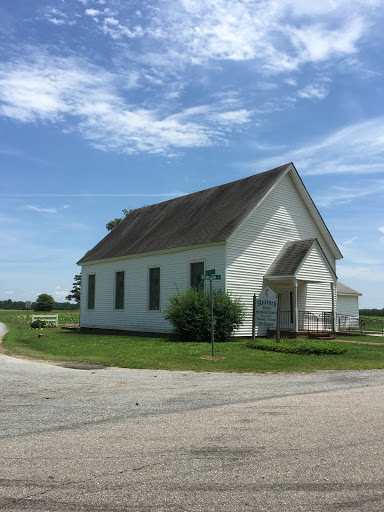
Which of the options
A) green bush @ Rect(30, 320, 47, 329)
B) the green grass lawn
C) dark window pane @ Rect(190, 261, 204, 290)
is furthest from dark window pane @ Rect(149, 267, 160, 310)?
green bush @ Rect(30, 320, 47, 329)

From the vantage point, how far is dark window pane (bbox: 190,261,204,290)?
23.2 m

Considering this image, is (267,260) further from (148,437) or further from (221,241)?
(148,437)

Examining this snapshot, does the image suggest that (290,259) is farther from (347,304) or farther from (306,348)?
(347,304)

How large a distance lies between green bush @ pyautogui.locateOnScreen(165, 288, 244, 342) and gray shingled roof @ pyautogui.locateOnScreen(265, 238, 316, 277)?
3.18 m

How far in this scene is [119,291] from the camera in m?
28.9

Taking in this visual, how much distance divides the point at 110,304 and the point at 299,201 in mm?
12851

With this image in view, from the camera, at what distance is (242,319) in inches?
848

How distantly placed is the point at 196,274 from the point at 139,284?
185 inches

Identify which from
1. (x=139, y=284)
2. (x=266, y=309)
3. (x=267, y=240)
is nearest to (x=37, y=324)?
(x=139, y=284)

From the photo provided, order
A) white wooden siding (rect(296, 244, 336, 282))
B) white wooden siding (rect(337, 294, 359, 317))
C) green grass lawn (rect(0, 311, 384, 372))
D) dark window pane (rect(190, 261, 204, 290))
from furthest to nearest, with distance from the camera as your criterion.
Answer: white wooden siding (rect(337, 294, 359, 317))
white wooden siding (rect(296, 244, 336, 282))
dark window pane (rect(190, 261, 204, 290))
green grass lawn (rect(0, 311, 384, 372))

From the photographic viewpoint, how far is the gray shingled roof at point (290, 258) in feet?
74.8

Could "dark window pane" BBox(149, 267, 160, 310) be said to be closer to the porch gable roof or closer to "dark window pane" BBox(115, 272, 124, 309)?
"dark window pane" BBox(115, 272, 124, 309)

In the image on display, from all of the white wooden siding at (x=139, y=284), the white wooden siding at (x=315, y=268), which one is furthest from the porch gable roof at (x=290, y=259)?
the white wooden siding at (x=139, y=284)

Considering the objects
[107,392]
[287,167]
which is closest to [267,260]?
[287,167]
